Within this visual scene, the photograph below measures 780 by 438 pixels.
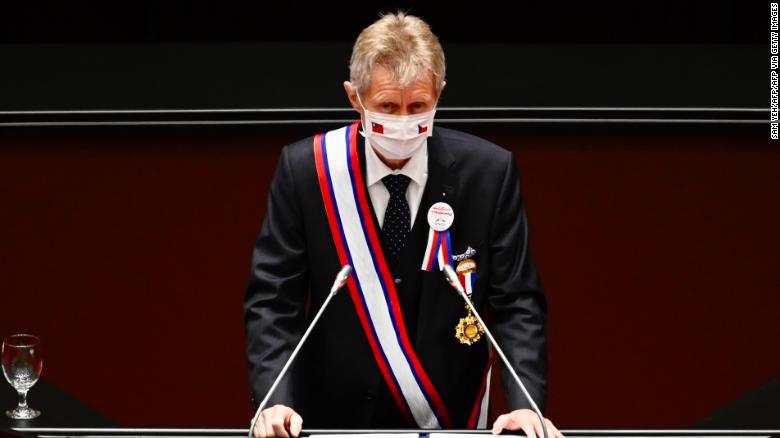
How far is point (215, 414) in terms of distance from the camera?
335 centimetres

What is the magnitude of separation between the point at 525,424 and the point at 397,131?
48 centimetres

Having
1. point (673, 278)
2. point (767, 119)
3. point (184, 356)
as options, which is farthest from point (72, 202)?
point (767, 119)

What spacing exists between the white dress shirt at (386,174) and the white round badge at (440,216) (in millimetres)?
28

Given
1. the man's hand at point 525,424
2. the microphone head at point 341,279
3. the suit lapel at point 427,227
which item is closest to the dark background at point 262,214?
the suit lapel at point 427,227

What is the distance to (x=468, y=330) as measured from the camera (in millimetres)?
2061

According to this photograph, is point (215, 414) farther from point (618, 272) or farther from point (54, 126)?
point (618, 272)

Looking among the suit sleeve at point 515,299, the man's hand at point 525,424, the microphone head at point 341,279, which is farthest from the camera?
the suit sleeve at point 515,299

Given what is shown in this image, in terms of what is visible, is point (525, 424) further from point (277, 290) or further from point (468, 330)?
point (277, 290)

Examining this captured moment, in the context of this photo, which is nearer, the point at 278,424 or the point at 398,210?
the point at 278,424

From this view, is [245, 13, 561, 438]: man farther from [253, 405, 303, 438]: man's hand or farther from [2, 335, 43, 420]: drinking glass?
[2, 335, 43, 420]: drinking glass

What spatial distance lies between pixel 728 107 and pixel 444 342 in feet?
4.73

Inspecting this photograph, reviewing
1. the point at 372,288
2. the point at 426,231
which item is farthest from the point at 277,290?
the point at 426,231

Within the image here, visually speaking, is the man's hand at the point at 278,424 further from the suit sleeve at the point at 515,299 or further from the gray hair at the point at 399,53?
the gray hair at the point at 399,53

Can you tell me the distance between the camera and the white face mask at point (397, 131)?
1.93m
